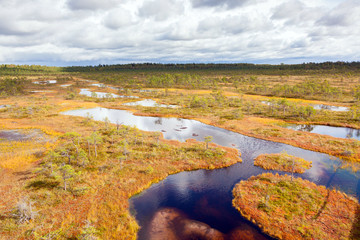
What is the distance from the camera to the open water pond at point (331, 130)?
56.7 metres

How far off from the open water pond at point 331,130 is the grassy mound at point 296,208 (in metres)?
34.0

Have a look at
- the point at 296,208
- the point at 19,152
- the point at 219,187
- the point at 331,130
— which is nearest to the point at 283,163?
the point at 296,208

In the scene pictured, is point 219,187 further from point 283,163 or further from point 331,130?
point 331,130

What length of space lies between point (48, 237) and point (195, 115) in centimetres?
6360

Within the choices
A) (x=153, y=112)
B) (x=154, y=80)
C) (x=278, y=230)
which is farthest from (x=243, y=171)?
(x=154, y=80)

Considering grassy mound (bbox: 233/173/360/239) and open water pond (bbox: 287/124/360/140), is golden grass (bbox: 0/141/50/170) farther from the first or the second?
open water pond (bbox: 287/124/360/140)

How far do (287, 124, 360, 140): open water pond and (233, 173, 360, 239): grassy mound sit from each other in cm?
3399

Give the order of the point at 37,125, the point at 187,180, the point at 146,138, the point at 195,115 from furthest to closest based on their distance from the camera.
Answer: the point at 195,115 → the point at 37,125 → the point at 146,138 → the point at 187,180

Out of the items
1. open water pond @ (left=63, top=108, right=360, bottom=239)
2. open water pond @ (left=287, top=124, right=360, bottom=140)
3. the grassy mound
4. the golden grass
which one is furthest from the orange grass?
the golden grass

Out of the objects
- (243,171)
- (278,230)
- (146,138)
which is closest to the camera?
(278,230)

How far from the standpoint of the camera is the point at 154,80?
176250 mm

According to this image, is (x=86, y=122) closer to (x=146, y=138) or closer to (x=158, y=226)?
(x=146, y=138)

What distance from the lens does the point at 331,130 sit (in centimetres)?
6138

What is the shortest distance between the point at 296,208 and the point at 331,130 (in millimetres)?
47205
